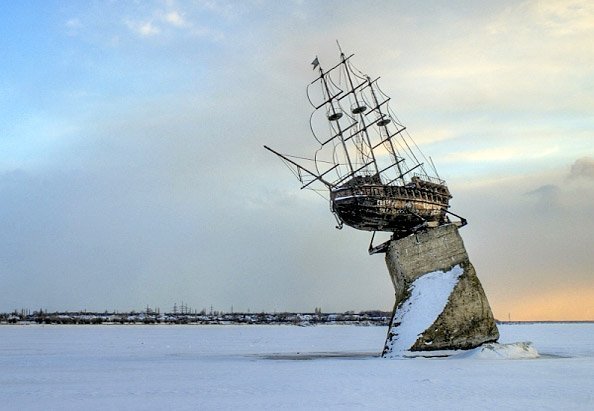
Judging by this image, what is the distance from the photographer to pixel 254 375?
2242 cm

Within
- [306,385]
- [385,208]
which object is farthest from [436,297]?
[306,385]

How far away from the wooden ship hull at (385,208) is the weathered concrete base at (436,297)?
1.08 m

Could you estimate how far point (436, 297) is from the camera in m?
29.6

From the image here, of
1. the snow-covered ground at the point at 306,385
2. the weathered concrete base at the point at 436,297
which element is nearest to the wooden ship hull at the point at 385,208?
the weathered concrete base at the point at 436,297

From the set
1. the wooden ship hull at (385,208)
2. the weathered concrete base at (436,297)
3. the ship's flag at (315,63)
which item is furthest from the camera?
the ship's flag at (315,63)

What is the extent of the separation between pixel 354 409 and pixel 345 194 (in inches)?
674

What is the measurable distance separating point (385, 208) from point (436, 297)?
4727mm

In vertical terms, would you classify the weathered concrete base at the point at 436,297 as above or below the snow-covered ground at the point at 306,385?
A: above

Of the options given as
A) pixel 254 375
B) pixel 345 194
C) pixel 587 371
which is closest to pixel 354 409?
pixel 254 375

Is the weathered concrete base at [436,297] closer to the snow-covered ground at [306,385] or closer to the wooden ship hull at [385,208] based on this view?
the wooden ship hull at [385,208]

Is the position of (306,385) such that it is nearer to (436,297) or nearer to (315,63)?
(436,297)

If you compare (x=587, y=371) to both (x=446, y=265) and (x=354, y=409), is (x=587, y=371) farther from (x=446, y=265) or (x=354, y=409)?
(x=354, y=409)

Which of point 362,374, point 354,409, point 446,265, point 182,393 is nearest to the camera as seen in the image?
point 354,409

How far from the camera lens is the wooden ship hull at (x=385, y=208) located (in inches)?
1200
